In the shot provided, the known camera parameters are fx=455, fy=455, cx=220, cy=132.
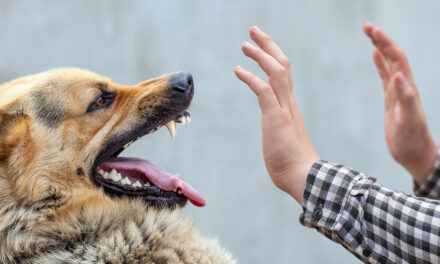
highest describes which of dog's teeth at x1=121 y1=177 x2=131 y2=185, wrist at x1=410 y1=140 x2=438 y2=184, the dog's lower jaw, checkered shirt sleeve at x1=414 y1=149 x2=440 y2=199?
wrist at x1=410 y1=140 x2=438 y2=184

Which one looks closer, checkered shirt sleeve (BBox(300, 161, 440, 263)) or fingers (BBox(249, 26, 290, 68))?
checkered shirt sleeve (BBox(300, 161, 440, 263))

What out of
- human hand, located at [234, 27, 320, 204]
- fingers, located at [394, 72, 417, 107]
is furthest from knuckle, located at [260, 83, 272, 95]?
fingers, located at [394, 72, 417, 107]

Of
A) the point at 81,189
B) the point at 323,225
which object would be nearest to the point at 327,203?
the point at 323,225

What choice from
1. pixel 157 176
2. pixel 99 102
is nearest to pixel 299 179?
pixel 157 176

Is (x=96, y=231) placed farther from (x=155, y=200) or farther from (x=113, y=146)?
(x=113, y=146)

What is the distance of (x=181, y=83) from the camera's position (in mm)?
2219

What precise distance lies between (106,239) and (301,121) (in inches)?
33.4

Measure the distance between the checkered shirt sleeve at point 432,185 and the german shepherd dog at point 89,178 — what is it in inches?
31.9

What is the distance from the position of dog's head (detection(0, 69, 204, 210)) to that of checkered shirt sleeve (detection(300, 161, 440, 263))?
35.3 inches

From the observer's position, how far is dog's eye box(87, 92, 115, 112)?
6.97 feet

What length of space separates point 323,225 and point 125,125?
3.87 ft

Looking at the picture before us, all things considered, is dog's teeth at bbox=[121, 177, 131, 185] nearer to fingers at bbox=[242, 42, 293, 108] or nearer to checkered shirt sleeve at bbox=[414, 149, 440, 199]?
fingers at bbox=[242, 42, 293, 108]

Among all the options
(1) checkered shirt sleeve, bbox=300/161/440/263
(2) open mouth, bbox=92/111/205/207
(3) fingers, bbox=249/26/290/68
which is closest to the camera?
(1) checkered shirt sleeve, bbox=300/161/440/263

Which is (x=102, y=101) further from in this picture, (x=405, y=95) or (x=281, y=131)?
(x=405, y=95)
